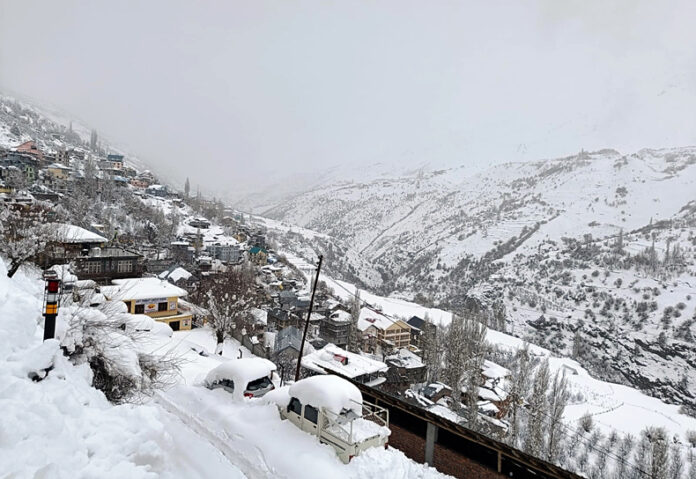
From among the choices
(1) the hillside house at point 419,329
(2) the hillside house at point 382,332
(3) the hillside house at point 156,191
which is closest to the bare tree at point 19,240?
(2) the hillside house at point 382,332

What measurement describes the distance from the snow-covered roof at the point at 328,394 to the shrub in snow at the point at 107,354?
381 centimetres

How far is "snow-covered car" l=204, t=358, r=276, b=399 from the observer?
39.3ft

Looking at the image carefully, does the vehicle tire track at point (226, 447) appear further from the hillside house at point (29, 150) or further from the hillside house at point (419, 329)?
the hillside house at point (29, 150)

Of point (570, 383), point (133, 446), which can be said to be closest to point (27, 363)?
point (133, 446)

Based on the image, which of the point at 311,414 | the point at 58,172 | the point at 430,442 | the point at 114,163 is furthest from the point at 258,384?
the point at 114,163

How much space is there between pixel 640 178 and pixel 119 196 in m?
207

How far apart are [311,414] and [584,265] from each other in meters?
121

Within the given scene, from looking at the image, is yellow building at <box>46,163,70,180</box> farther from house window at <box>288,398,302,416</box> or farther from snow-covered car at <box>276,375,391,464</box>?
snow-covered car at <box>276,375,391,464</box>

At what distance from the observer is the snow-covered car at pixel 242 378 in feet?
39.3

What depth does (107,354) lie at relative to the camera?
7.85m

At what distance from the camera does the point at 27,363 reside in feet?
18.8

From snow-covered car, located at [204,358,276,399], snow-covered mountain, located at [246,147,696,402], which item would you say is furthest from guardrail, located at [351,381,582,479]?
snow-covered mountain, located at [246,147,696,402]

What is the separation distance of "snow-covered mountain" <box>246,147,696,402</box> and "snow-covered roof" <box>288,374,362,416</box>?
7708 centimetres

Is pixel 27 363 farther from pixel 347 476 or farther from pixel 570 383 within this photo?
pixel 570 383
